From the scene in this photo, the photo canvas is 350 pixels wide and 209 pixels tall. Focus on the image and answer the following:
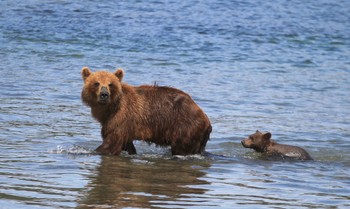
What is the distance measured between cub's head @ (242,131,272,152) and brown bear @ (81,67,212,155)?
3.61 feet

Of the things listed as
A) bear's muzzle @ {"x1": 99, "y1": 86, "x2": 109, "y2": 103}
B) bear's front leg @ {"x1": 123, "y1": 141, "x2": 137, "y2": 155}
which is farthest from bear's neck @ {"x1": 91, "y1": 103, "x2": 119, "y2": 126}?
bear's front leg @ {"x1": 123, "y1": 141, "x2": 137, "y2": 155}

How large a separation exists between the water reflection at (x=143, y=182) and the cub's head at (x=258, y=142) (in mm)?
1243

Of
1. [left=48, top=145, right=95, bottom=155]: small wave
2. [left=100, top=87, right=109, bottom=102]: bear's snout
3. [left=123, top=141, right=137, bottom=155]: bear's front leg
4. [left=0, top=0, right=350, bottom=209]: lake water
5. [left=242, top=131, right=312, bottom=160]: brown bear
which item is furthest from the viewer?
[left=242, top=131, right=312, bottom=160]: brown bear

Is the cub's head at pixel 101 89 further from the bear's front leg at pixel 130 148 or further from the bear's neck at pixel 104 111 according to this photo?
the bear's front leg at pixel 130 148

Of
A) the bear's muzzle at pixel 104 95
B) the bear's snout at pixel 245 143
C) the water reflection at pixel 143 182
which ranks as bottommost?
the water reflection at pixel 143 182

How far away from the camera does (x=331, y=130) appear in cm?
1273

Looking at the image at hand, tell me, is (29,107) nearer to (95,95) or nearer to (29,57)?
(95,95)

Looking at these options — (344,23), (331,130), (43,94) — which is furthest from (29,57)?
(344,23)

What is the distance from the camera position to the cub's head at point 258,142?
428 inches

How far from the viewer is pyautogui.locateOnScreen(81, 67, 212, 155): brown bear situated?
9.55m

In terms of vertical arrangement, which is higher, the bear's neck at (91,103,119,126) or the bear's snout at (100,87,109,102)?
the bear's snout at (100,87,109,102)

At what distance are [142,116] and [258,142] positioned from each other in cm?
191

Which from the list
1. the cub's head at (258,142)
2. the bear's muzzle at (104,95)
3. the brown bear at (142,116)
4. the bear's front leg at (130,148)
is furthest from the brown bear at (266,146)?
the bear's muzzle at (104,95)

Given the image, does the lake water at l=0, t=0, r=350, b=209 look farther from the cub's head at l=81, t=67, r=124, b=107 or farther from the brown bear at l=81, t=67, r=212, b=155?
the cub's head at l=81, t=67, r=124, b=107
